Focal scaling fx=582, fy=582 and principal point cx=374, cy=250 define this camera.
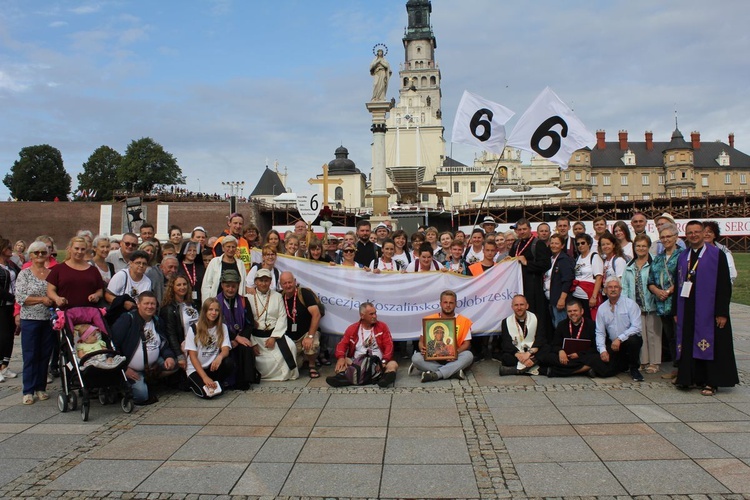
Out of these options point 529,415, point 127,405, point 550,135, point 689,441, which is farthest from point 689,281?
point 127,405

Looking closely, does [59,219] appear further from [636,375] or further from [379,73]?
[636,375]

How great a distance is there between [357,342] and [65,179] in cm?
8309

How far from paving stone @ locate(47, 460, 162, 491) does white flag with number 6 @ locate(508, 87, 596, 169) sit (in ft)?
26.6

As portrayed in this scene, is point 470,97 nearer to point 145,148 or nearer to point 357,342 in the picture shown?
point 357,342

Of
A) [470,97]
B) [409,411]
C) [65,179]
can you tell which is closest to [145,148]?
[65,179]

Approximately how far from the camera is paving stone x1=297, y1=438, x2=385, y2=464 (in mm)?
4664

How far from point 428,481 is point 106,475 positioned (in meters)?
2.43

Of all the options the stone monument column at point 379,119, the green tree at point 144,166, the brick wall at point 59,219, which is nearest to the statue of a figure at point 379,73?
the stone monument column at point 379,119

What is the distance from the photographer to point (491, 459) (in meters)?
4.64

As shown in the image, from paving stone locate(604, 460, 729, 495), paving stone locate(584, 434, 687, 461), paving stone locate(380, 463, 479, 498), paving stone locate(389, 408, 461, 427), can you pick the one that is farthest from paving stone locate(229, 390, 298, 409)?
paving stone locate(604, 460, 729, 495)

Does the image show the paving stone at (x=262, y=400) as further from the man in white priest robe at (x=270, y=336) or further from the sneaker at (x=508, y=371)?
the sneaker at (x=508, y=371)

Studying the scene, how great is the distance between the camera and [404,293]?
339 inches

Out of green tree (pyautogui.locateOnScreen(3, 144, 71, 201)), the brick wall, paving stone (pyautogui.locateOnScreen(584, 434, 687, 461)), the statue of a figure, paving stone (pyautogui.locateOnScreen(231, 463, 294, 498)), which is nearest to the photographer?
paving stone (pyautogui.locateOnScreen(231, 463, 294, 498))

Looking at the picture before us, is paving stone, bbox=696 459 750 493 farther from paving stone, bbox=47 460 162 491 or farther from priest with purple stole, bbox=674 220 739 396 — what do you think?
paving stone, bbox=47 460 162 491
